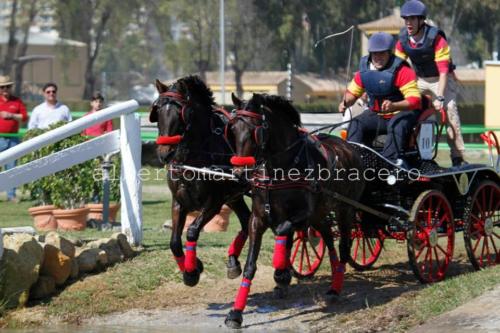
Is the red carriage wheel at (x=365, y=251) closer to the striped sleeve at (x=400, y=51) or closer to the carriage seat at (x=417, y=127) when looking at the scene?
the carriage seat at (x=417, y=127)

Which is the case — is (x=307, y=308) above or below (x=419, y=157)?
below

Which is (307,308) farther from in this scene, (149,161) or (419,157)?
(149,161)

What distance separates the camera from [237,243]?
10.1 metres

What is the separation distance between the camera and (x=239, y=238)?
10133mm

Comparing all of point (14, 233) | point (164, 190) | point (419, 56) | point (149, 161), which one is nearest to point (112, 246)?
point (14, 233)

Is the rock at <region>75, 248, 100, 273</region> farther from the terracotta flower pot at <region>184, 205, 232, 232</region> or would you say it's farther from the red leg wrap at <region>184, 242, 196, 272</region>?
the terracotta flower pot at <region>184, 205, 232, 232</region>

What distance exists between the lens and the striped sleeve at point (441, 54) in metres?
11.1

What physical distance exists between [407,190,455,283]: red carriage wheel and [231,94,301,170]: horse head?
1731 mm

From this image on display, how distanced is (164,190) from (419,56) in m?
9.62

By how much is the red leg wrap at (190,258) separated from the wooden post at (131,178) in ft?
4.52

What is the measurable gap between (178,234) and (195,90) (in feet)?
4.33

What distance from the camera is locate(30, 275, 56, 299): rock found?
9.57 m

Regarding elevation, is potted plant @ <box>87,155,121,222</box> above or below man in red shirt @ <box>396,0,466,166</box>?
below

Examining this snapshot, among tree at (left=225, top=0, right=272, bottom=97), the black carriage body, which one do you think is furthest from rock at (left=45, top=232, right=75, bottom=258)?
tree at (left=225, top=0, right=272, bottom=97)
